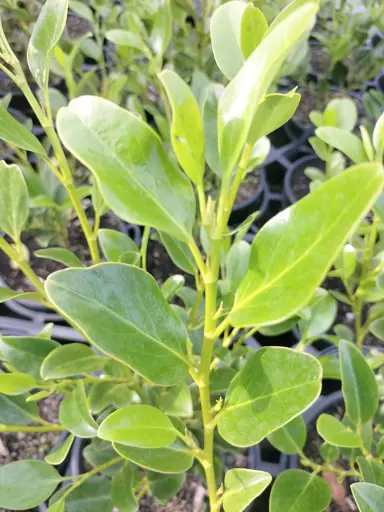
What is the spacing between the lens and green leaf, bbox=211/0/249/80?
0.41 metres

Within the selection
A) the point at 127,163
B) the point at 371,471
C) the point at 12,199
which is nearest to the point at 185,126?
the point at 127,163

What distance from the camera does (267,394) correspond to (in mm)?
396

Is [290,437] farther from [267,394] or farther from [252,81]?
[252,81]

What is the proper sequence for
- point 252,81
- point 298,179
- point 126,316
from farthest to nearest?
point 298,179, point 126,316, point 252,81

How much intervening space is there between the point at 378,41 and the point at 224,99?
158 centimetres

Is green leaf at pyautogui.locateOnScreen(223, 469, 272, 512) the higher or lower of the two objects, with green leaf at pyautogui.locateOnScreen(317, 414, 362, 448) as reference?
higher

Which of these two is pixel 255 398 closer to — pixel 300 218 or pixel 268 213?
pixel 300 218

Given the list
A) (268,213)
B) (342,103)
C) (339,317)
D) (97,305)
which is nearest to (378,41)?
(268,213)

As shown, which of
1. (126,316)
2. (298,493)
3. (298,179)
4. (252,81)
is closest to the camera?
(252,81)

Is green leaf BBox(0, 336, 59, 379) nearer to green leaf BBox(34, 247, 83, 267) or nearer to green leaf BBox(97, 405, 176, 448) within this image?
green leaf BBox(34, 247, 83, 267)

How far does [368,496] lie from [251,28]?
16.0 inches

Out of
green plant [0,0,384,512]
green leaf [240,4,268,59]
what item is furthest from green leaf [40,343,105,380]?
green leaf [240,4,268,59]

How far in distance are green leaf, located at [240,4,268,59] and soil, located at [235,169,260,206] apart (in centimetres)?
113

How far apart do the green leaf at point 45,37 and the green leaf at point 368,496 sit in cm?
48
